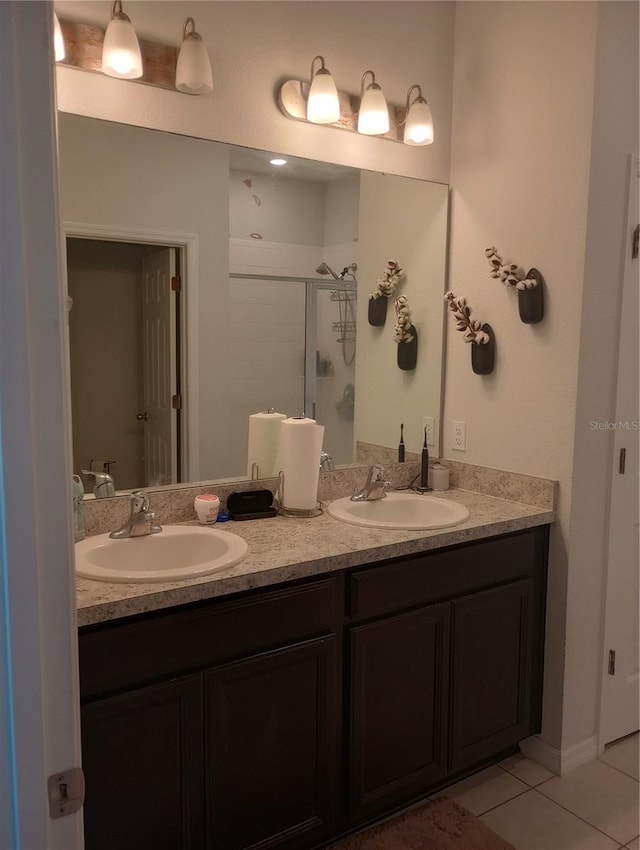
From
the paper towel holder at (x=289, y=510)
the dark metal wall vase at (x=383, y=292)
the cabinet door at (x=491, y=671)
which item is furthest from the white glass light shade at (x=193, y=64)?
the cabinet door at (x=491, y=671)

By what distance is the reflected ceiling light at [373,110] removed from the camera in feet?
7.39

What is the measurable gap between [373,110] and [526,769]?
233 centimetres

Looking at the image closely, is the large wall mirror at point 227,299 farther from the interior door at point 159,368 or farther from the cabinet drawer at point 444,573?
the cabinet drawer at point 444,573

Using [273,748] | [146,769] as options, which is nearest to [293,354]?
[273,748]

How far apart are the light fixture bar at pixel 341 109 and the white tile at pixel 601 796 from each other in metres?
2.33

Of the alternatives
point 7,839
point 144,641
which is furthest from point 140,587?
point 7,839

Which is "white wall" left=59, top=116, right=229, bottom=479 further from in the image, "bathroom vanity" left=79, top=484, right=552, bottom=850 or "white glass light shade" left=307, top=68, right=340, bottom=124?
"bathroom vanity" left=79, top=484, right=552, bottom=850

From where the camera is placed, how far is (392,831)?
6.61 ft

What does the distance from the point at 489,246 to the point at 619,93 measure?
617mm

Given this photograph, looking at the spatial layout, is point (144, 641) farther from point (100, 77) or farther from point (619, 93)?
point (619, 93)

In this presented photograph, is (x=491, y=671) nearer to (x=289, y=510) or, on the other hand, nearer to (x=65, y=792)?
(x=289, y=510)

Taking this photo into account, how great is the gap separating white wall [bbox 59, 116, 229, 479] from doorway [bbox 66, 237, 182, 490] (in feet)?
0.20

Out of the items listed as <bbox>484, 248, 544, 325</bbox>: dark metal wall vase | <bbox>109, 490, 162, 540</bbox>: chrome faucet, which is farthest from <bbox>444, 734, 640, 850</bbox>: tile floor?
<bbox>484, 248, 544, 325</bbox>: dark metal wall vase

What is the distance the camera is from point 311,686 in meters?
1.77
